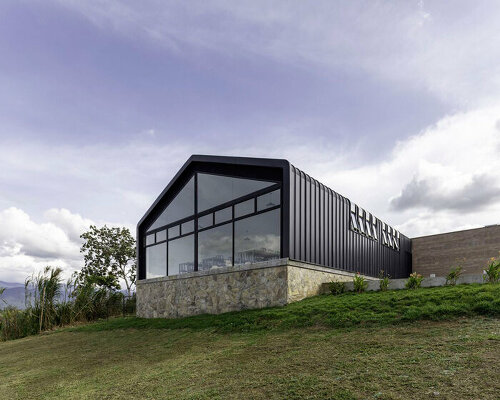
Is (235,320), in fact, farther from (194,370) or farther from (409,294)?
(409,294)

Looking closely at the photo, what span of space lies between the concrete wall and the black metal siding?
299 inches

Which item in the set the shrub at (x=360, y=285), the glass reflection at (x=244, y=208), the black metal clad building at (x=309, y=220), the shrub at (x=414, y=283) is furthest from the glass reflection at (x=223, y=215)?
the shrub at (x=414, y=283)

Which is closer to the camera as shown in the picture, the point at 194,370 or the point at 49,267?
the point at 194,370

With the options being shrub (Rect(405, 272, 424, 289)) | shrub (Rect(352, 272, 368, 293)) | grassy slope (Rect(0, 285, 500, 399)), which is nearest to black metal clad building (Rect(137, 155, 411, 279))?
shrub (Rect(352, 272, 368, 293))

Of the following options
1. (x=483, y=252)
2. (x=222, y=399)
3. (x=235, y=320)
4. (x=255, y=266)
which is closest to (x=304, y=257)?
(x=255, y=266)

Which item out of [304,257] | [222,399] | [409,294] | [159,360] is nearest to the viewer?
[222,399]

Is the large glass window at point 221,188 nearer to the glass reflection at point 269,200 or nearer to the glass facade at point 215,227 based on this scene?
the glass facade at point 215,227

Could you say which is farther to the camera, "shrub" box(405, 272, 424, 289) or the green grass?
"shrub" box(405, 272, 424, 289)

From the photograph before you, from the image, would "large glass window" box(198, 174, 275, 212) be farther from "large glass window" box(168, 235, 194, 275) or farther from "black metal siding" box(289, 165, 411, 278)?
"large glass window" box(168, 235, 194, 275)

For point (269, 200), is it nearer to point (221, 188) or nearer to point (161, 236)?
point (221, 188)

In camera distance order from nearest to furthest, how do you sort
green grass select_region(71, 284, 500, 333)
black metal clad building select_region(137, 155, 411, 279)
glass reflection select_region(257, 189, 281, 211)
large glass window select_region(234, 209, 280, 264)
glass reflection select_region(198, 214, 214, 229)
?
green grass select_region(71, 284, 500, 333)
black metal clad building select_region(137, 155, 411, 279)
large glass window select_region(234, 209, 280, 264)
glass reflection select_region(257, 189, 281, 211)
glass reflection select_region(198, 214, 214, 229)

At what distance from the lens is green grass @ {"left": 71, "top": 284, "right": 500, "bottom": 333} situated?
28.7ft

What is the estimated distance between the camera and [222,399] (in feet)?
19.6

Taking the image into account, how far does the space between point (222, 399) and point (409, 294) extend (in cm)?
698
